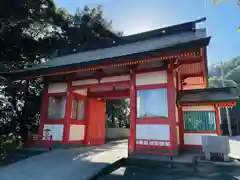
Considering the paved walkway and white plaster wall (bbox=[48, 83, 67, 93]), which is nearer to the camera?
the paved walkway

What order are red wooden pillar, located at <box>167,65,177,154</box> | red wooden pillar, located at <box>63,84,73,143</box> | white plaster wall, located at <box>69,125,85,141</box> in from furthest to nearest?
white plaster wall, located at <box>69,125,85,141</box> < red wooden pillar, located at <box>63,84,73,143</box> < red wooden pillar, located at <box>167,65,177,154</box>

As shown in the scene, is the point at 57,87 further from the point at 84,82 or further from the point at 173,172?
the point at 173,172

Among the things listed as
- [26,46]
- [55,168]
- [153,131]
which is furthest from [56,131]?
[26,46]

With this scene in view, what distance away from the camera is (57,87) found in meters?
9.68

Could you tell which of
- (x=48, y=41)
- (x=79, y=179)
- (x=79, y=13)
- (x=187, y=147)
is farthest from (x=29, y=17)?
(x=187, y=147)

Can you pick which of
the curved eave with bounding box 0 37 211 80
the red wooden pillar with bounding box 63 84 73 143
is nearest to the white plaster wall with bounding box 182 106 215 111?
the curved eave with bounding box 0 37 211 80

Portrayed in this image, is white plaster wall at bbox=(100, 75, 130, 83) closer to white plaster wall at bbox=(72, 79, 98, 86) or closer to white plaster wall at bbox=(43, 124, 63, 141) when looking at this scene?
white plaster wall at bbox=(72, 79, 98, 86)

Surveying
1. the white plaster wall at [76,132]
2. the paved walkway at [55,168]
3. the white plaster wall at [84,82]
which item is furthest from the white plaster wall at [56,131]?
the white plaster wall at [84,82]

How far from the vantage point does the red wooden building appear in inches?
263

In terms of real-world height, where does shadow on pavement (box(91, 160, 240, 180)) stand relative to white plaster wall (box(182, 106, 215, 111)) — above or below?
below

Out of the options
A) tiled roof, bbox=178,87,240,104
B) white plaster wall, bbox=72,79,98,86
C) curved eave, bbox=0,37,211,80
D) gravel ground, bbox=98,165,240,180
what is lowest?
gravel ground, bbox=98,165,240,180

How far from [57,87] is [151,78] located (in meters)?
4.84

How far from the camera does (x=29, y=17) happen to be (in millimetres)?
10539

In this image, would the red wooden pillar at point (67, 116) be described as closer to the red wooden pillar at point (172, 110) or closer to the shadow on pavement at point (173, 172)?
the shadow on pavement at point (173, 172)
